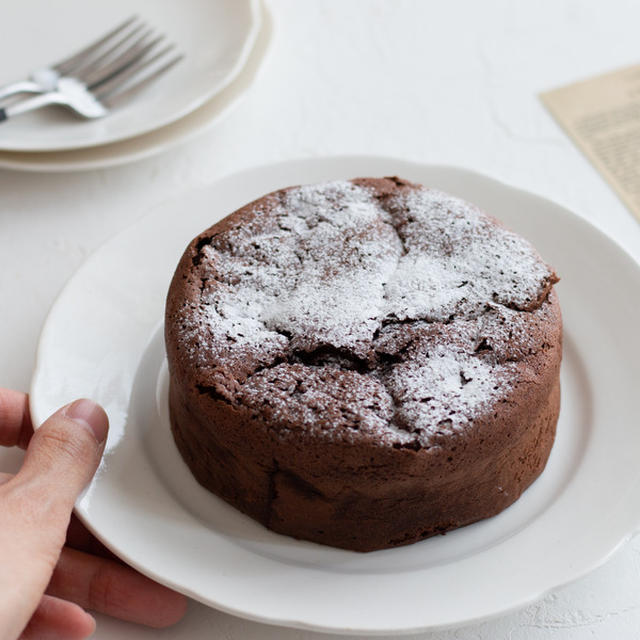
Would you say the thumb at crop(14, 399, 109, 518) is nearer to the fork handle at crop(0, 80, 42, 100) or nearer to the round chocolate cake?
the round chocolate cake

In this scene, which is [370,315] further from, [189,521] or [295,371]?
[189,521]

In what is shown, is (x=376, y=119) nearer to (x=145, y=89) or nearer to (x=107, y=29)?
(x=145, y=89)

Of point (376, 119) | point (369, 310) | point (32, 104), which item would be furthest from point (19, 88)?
point (369, 310)

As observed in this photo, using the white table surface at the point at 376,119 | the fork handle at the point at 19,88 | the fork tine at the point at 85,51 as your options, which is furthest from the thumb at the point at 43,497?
the fork tine at the point at 85,51

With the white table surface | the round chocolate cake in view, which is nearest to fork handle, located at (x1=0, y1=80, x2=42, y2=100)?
the white table surface

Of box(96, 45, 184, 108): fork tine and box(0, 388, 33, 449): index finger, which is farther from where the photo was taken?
box(96, 45, 184, 108): fork tine

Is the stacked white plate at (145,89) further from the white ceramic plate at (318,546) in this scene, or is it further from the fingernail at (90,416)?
the fingernail at (90,416)
